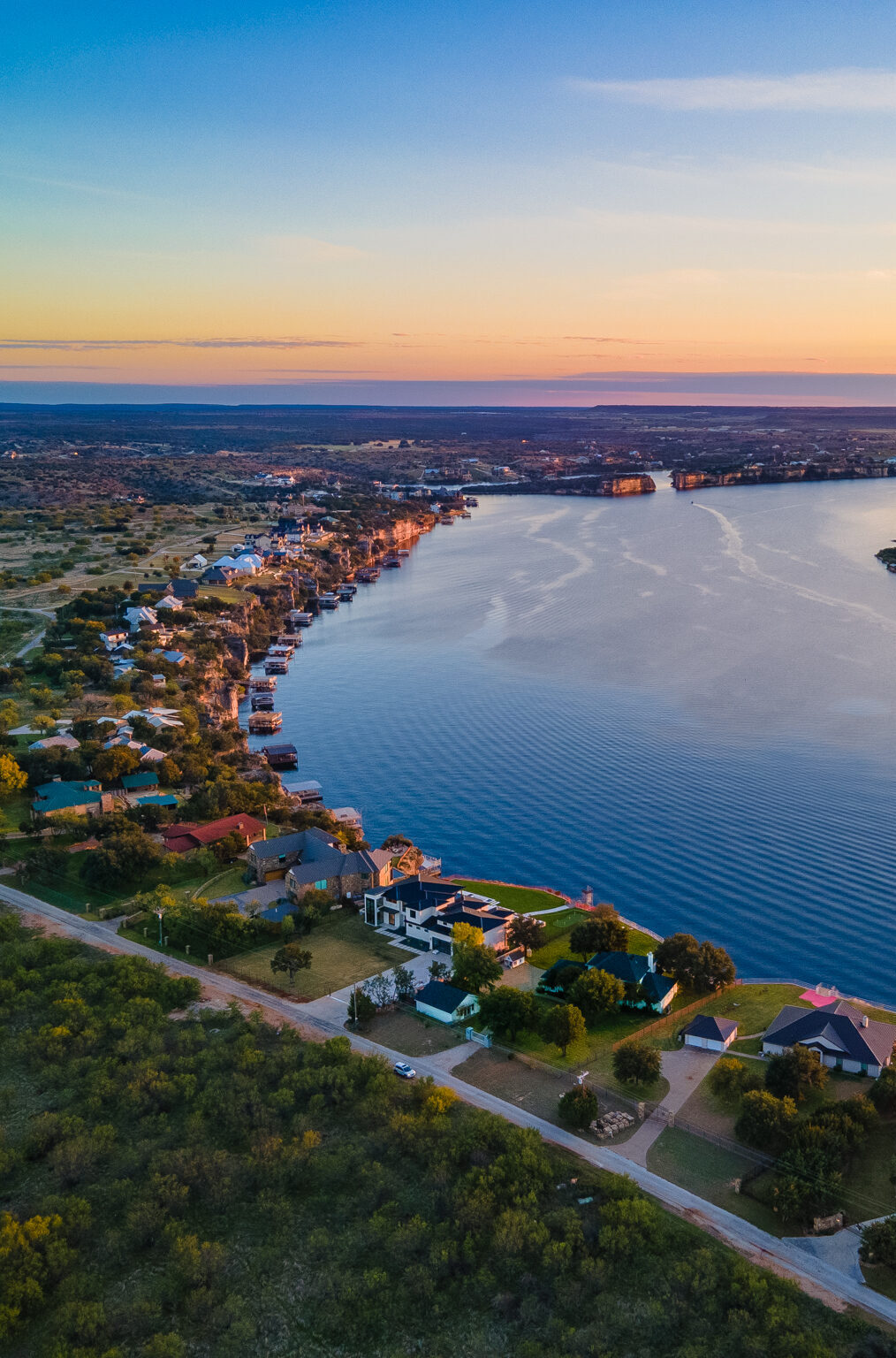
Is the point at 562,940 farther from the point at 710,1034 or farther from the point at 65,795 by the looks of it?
the point at 65,795

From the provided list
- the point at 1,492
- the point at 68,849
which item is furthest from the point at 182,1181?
the point at 1,492

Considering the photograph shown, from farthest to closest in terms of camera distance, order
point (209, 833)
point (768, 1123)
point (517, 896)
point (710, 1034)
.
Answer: point (209, 833), point (517, 896), point (710, 1034), point (768, 1123)

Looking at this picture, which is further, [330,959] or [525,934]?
[525,934]

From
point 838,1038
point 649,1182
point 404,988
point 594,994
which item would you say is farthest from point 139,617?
point 649,1182

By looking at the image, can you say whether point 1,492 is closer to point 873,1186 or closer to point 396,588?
point 396,588

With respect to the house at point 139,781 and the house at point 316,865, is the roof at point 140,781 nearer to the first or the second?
the house at point 139,781

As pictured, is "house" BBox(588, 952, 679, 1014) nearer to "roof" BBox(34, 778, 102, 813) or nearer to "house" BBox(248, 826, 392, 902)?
"house" BBox(248, 826, 392, 902)
